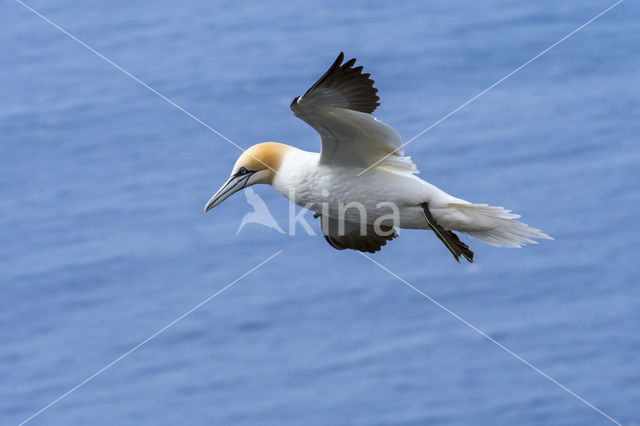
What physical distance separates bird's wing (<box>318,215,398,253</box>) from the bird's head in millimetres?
585

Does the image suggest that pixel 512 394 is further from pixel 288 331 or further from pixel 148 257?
pixel 148 257

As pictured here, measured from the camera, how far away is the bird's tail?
6.70 m

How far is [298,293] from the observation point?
19609mm

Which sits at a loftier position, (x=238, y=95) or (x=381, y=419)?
(x=238, y=95)

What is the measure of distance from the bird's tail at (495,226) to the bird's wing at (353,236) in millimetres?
539

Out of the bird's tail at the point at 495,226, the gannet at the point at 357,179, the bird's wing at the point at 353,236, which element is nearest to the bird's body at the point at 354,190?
the gannet at the point at 357,179

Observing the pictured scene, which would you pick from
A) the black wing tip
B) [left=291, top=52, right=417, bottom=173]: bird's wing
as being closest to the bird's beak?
[left=291, top=52, right=417, bottom=173]: bird's wing

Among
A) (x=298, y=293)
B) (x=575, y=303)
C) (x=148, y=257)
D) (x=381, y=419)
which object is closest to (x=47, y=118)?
(x=148, y=257)

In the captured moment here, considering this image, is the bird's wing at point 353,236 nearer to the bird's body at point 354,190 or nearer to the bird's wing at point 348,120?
the bird's body at point 354,190

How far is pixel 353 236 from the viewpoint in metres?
7.23

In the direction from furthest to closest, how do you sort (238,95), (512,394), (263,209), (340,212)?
(238,95), (512,394), (263,209), (340,212)

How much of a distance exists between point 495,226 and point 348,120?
105cm

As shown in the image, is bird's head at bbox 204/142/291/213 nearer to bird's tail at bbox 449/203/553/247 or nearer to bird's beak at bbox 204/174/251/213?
bird's beak at bbox 204/174/251/213

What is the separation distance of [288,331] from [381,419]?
2422 millimetres
